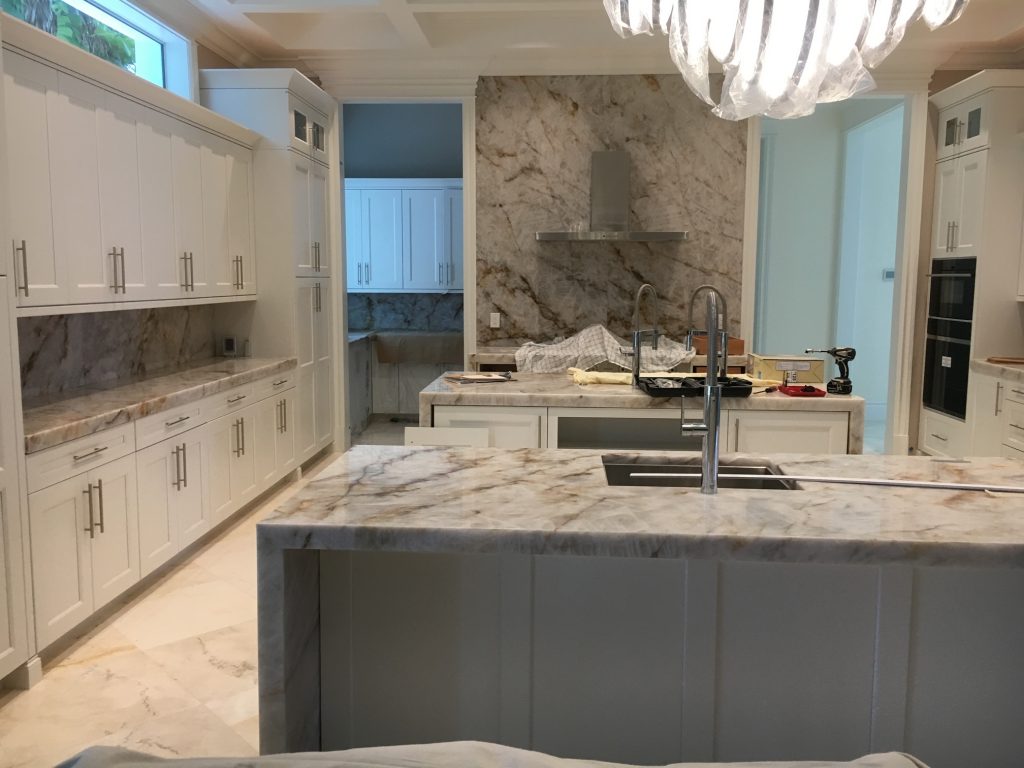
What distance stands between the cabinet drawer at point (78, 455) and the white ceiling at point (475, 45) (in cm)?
301

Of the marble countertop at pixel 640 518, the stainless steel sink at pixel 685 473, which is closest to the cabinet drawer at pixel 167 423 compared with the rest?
the marble countertop at pixel 640 518

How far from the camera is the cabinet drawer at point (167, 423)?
346 centimetres

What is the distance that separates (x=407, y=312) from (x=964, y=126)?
4.89 m

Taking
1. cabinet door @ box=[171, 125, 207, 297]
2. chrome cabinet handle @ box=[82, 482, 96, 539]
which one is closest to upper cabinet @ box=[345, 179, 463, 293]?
cabinet door @ box=[171, 125, 207, 297]

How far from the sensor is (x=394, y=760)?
2.72 ft

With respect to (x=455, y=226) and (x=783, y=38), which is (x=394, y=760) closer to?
(x=783, y=38)

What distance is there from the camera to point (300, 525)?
5.72ft

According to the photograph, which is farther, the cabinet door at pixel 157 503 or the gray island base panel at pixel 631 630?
the cabinet door at pixel 157 503

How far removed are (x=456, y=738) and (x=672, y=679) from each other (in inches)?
19.7

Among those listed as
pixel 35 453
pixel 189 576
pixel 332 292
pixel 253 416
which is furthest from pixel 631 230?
pixel 35 453

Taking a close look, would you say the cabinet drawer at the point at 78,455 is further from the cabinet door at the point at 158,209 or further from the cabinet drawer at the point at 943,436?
the cabinet drawer at the point at 943,436

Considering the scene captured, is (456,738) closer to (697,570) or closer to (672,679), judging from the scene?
(672,679)

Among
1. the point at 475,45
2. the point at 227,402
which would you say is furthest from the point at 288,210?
the point at 475,45

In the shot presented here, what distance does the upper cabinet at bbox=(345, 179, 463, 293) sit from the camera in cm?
795
